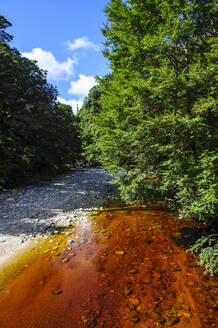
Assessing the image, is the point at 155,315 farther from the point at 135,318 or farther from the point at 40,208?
the point at 40,208

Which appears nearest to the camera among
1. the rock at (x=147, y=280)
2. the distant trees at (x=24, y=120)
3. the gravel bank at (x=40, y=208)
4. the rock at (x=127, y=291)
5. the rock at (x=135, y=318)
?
the rock at (x=135, y=318)

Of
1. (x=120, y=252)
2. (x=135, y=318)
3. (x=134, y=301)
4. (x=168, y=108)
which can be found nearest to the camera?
(x=135, y=318)

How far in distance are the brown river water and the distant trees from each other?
783 cm

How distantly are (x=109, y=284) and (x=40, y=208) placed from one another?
5946 millimetres

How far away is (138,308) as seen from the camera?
341 centimetres

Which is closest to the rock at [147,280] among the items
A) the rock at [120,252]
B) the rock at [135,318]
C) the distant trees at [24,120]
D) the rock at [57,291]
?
the rock at [135,318]

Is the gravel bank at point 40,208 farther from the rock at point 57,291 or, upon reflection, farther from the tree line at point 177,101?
the tree line at point 177,101

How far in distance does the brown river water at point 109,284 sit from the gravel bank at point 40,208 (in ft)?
2.80

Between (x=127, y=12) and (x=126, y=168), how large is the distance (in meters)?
5.75

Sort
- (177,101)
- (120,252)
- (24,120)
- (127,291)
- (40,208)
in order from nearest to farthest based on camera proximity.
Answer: (127,291), (177,101), (120,252), (40,208), (24,120)

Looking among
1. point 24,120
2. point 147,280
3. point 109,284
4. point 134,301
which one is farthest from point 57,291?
point 24,120

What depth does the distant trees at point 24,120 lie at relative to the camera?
34.5ft

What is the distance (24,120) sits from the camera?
11023mm

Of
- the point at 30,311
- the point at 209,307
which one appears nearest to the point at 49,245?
the point at 30,311
